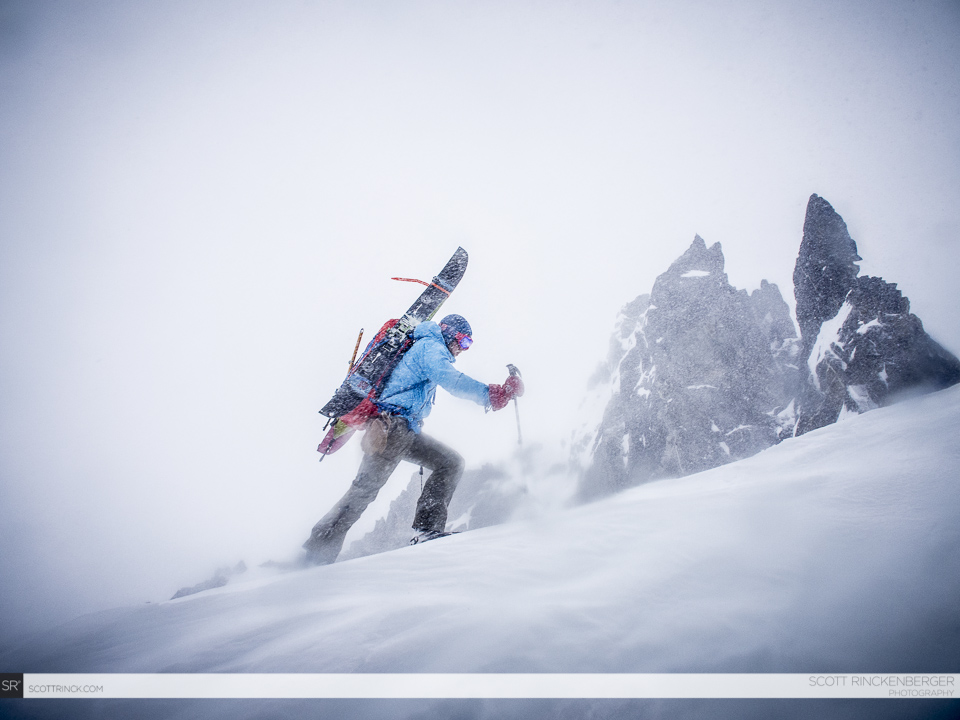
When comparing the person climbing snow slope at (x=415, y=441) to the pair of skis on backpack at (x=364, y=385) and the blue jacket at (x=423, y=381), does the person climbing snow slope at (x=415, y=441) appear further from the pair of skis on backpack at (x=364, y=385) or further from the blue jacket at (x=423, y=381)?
the pair of skis on backpack at (x=364, y=385)

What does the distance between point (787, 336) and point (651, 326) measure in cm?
1374

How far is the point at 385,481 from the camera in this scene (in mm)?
3059

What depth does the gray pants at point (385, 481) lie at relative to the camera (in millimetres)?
2965

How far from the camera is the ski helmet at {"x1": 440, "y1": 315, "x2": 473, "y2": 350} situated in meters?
3.38

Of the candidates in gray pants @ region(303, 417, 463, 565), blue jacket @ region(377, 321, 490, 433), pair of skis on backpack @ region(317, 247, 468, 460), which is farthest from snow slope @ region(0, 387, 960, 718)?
pair of skis on backpack @ region(317, 247, 468, 460)

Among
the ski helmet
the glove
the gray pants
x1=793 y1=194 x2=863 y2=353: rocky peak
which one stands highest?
x1=793 y1=194 x2=863 y2=353: rocky peak

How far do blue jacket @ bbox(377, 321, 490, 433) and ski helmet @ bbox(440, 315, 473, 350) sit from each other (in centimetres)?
24

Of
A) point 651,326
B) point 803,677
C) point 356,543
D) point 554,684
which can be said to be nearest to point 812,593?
point 803,677

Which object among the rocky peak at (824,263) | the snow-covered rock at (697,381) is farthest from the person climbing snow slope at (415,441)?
the snow-covered rock at (697,381)

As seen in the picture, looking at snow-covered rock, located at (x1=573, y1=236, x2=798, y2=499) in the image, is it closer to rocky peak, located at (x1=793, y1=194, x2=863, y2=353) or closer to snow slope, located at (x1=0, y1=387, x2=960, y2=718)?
rocky peak, located at (x1=793, y1=194, x2=863, y2=353)

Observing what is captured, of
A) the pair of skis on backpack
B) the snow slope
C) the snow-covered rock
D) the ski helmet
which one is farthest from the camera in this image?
the snow-covered rock

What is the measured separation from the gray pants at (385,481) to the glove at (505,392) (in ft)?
2.38

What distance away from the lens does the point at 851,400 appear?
18.3 m

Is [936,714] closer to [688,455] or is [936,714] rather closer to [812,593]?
[812,593]
